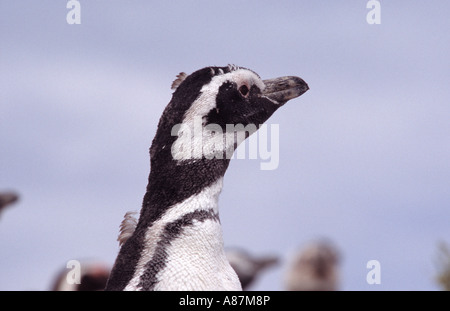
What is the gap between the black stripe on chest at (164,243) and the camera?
466cm

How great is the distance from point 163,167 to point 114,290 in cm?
83

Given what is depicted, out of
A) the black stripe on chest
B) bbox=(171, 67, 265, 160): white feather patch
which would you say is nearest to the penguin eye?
bbox=(171, 67, 265, 160): white feather patch

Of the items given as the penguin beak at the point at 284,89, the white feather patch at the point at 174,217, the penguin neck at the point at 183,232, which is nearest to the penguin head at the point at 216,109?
the penguin beak at the point at 284,89

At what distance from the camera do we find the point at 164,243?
480 centimetres

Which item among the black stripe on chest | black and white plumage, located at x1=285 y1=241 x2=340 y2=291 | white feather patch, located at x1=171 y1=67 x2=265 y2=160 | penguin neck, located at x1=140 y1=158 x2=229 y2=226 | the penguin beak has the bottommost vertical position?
black and white plumage, located at x1=285 y1=241 x2=340 y2=291

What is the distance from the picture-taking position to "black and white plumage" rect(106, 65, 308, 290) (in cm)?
472

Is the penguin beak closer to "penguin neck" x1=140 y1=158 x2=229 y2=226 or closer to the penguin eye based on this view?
the penguin eye

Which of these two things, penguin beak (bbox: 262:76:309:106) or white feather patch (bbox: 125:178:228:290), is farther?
penguin beak (bbox: 262:76:309:106)

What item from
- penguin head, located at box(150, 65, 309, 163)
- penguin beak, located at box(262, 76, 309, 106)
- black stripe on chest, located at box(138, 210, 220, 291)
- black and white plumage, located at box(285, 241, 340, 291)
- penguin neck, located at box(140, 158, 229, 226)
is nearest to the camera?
black stripe on chest, located at box(138, 210, 220, 291)
